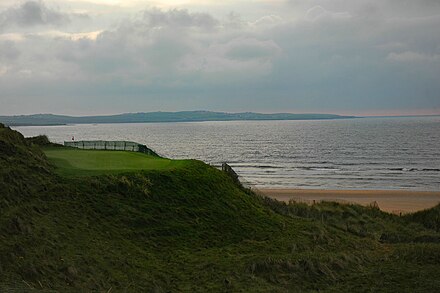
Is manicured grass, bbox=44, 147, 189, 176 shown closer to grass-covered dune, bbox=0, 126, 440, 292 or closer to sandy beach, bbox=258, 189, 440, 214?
grass-covered dune, bbox=0, 126, 440, 292

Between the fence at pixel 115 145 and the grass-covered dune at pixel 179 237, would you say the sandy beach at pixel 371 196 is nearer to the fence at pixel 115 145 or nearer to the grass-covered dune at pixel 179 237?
the fence at pixel 115 145

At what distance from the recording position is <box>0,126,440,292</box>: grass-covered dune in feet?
40.1

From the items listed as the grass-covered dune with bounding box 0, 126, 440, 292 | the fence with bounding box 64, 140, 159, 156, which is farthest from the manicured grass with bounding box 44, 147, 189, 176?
the fence with bounding box 64, 140, 159, 156

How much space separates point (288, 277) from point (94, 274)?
5.12 m

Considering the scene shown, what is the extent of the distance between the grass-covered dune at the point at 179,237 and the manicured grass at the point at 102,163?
0.77 ft

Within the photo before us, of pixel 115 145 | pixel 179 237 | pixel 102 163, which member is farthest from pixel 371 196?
pixel 179 237

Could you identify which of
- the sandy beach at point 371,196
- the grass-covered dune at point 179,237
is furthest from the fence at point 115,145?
the grass-covered dune at point 179,237

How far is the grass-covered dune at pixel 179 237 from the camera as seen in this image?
12219 millimetres

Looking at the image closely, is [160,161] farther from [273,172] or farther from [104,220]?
[273,172]

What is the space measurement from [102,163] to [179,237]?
908 centimetres

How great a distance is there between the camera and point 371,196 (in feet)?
127

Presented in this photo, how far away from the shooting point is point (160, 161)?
25219mm

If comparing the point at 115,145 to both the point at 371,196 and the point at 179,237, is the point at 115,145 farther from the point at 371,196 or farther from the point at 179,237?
the point at 179,237

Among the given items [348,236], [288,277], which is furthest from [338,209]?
[288,277]
